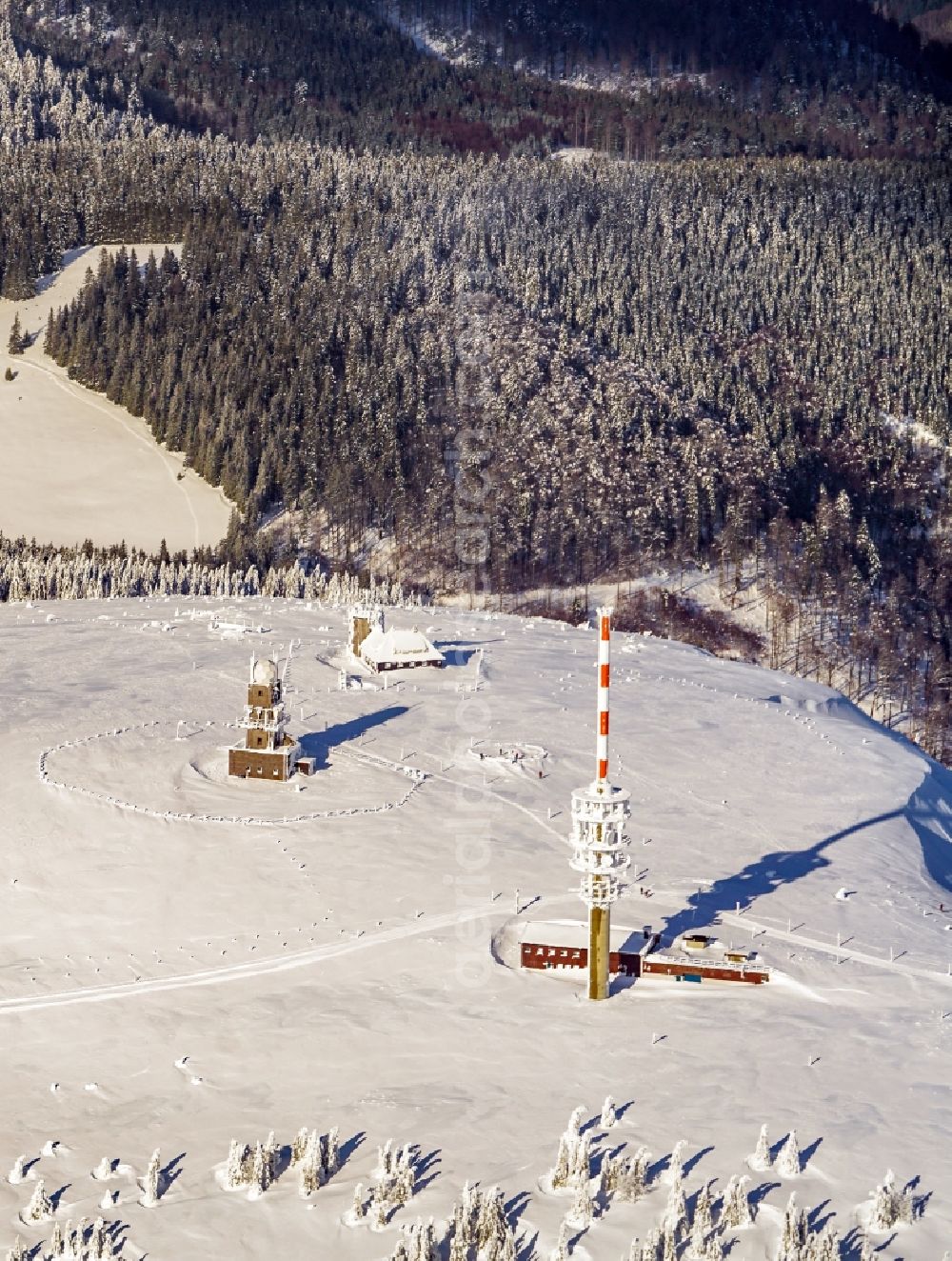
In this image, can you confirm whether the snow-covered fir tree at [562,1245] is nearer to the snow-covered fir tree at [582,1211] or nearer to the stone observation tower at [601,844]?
the snow-covered fir tree at [582,1211]

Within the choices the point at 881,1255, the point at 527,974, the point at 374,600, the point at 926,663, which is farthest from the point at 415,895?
the point at 926,663

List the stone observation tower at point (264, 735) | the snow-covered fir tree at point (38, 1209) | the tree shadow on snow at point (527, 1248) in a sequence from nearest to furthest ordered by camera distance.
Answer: the tree shadow on snow at point (527, 1248) < the snow-covered fir tree at point (38, 1209) < the stone observation tower at point (264, 735)

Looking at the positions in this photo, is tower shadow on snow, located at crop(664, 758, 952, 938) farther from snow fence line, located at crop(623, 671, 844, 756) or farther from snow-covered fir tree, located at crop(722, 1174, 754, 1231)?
snow-covered fir tree, located at crop(722, 1174, 754, 1231)

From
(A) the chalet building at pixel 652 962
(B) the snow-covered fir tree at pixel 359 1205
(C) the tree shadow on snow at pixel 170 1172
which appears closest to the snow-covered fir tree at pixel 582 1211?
(B) the snow-covered fir tree at pixel 359 1205

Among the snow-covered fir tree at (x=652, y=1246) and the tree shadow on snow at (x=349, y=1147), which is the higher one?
the snow-covered fir tree at (x=652, y=1246)

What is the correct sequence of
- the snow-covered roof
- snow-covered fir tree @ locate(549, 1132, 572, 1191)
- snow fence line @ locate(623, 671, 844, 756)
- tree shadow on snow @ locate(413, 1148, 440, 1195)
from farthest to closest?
snow fence line @ locate(623, 671, 844, 756) → the snow-covered roof → tree shadow on snow @ locate(413, 1148, 440, 1195) → snow-covered fir tree @ locate(549, 1132, 572, 1191)

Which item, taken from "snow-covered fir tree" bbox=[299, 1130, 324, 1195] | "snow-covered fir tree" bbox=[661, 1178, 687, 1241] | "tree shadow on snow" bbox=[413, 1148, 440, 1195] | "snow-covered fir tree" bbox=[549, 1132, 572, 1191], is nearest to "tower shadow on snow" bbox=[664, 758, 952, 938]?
"snow-covered fir tree" bbox=[549, 1132, 572, 1191]

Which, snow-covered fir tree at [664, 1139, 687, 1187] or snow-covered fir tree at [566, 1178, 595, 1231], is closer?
snow-covered fir tree at [566, 1178, 595, 1231]
